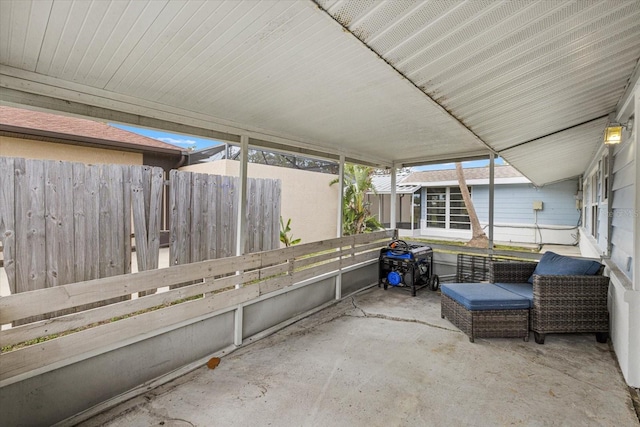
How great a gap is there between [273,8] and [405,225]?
10.9 meters

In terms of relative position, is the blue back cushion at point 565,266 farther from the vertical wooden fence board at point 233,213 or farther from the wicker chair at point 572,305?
the vertical wooden fence board at point 233,213

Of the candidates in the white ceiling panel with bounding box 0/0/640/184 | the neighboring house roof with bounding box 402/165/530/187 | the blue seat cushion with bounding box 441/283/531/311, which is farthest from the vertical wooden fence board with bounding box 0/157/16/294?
→ the neighboring house roof with bounding box 402/165/530/187

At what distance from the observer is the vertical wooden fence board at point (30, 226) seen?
204cm

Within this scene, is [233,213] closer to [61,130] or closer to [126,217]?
[126,217]

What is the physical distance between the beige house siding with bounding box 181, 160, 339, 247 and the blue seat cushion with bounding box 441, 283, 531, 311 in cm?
317

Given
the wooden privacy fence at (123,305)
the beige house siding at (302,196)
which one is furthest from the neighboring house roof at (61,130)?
the wooden privacy fence at (123,305)

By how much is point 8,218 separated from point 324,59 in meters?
2.37

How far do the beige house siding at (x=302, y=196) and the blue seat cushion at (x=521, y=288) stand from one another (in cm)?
333

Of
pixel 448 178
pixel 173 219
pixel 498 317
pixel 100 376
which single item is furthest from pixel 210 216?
pixel 448 178

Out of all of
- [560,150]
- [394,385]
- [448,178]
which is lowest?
[394,385]

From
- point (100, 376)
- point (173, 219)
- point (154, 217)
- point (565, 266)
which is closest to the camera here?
point (100, 376)

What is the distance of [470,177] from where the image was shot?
10.0 m

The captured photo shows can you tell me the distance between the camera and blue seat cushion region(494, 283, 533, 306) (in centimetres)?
353

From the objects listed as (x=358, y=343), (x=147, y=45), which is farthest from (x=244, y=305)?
(x=147, y=45)
